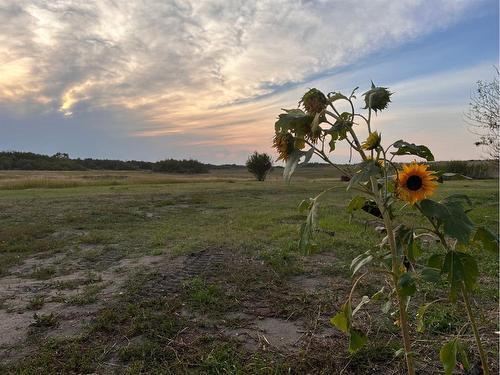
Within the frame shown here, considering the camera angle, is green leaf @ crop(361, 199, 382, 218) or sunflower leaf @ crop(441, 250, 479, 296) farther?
green leaf @ crop(361, 199, 382, 218)

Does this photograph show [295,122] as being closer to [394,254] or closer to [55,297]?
[394,254]

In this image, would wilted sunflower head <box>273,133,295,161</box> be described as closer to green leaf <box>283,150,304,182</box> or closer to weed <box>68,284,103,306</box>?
green leaf <box>283,150,304,182</box>

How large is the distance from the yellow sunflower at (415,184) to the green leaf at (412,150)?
8 cm

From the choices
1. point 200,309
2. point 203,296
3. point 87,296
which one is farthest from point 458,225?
point 87,296

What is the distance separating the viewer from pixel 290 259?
19.4 ft

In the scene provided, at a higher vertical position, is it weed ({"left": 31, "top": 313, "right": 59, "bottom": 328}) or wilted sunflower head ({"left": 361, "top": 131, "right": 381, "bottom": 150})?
wilted sunflower head ({"left": 361, "top": 131, "right": 381, "bottom": 150})

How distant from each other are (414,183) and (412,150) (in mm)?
165

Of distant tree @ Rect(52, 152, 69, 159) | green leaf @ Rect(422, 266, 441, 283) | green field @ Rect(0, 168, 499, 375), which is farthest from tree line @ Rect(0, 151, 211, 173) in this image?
green leaf @ Rect(422, 266, 441, 283)

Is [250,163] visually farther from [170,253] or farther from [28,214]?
[170,253]

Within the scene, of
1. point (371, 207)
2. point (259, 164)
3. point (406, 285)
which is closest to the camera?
point (406, 285)

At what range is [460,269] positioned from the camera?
1489 mm

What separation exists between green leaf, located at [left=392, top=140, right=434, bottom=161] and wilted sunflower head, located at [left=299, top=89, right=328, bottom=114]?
1.06ft

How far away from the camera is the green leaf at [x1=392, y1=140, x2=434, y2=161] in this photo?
165cm

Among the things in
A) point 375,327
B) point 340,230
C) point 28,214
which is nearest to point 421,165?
point 375,327
